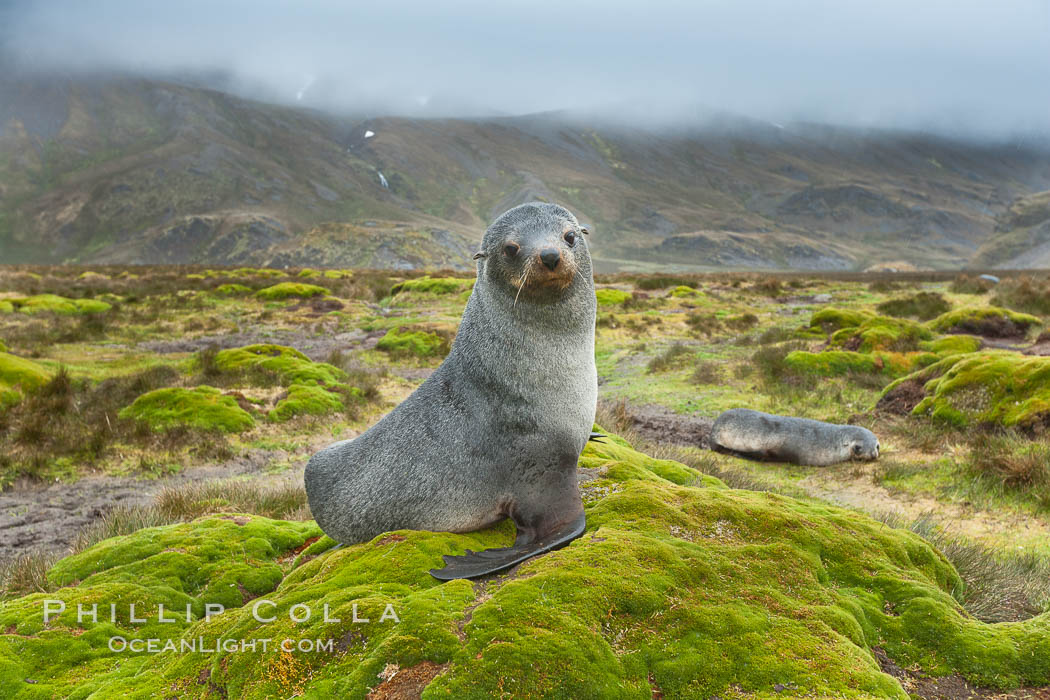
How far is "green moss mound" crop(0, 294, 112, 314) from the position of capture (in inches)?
1104

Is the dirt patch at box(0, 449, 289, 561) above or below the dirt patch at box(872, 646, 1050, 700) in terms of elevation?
below

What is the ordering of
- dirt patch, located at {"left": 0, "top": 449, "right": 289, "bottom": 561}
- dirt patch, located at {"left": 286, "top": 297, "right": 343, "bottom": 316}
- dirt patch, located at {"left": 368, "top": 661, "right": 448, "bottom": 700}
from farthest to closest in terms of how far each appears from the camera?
dirt patch, located at {"left": 286, "top": 297, "right": 343, "bottom": 316} → dirt patch, located at {"left": 0, "top": 449, "right": 289, "bottom": 561} → dirt patch, located at {"left": 368, "top": 661, "right": 448, "bottom": 700}

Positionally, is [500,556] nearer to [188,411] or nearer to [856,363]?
[188,411]

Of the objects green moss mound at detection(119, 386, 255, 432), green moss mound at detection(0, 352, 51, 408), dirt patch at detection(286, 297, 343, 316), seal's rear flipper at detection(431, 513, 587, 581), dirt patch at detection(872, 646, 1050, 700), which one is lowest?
dirt patch at detection(286, 297, 343, 316)

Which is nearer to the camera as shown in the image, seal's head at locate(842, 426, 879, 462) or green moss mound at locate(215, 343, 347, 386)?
seal's head at locate(842, 426, 879, 462)

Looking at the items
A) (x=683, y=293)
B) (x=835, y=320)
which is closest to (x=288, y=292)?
(x=683, y=293)

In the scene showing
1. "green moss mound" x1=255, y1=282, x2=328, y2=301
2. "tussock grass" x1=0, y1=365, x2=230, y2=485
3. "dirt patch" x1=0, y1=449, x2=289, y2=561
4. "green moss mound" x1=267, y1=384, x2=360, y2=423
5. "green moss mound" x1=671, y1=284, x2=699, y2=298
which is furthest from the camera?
"green moss mound" x1=671, y1=284, x2=699, y2=298

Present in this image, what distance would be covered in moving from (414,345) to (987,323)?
19720 millimetres

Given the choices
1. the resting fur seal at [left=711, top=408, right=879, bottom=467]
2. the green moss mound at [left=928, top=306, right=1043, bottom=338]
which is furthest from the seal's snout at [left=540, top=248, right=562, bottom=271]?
the green moss mound at [left=928, top=306, right=1043, bottom=338]

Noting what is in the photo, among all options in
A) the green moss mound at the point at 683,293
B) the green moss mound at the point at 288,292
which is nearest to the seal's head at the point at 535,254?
the green moss mound at the point at 683,293

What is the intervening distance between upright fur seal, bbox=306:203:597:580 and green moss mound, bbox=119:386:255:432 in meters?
8.48

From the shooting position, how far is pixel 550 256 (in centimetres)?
423

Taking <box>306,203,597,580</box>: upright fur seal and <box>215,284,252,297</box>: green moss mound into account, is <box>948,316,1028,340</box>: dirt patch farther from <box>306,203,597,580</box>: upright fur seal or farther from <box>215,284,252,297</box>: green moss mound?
<box>215,284,252,297</box>: green moss mound

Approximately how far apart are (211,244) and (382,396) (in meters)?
173
